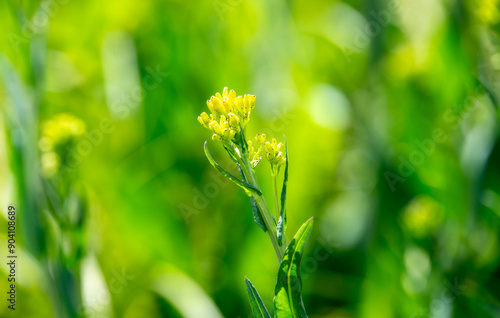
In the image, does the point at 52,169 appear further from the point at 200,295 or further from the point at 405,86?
the point at 405,86

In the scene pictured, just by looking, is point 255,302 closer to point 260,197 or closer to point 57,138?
point 260,197

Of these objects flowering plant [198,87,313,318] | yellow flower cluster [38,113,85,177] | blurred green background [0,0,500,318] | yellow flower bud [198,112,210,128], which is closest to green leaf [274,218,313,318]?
flowering plant [198,87,313,318]

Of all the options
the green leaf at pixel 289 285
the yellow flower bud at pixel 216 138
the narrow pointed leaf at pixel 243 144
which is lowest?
the green leaf at pixel 289 285

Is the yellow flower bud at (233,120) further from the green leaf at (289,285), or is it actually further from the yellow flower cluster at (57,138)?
the yellow flower cluster at (57,138)

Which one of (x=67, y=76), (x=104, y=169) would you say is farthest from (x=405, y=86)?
(x=67, y=76)

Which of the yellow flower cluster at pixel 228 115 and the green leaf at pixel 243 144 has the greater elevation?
the yellow flower cluster at pixel 228 115

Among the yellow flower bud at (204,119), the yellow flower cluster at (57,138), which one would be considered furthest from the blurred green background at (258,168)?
the yellow flower bud at (204,119)

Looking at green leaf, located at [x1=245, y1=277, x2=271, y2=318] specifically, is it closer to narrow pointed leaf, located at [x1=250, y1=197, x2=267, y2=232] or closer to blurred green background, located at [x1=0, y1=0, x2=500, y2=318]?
narrow pointed leaf, located at [x1=250, y1=197, x2=267, y2=232]

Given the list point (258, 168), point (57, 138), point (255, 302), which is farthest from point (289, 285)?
point (258, 168)
